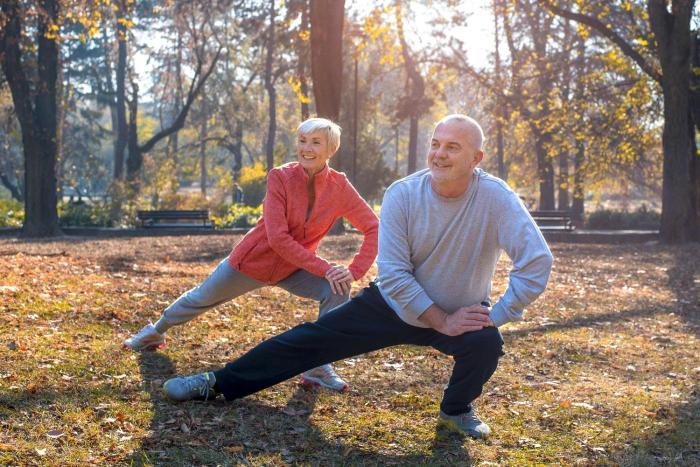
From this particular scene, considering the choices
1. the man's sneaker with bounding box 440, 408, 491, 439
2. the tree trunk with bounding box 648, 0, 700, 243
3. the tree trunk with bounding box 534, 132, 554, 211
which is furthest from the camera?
the tree trunk with bounding box 534, 132, 554, 211

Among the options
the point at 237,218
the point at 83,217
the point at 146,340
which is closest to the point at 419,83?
the point at 237,218

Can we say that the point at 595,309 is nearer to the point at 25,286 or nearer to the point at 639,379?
the point at 639,379

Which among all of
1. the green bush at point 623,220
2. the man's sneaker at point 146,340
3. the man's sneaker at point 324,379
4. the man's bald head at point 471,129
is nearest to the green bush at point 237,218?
the green bush at point 623,220

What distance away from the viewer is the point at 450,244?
473 cm

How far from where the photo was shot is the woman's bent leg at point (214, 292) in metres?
6.07

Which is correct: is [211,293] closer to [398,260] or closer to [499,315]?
[398,260]

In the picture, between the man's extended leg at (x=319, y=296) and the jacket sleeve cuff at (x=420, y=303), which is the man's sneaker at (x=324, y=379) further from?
the jacket sleeve cuff at (x=420, y=303)

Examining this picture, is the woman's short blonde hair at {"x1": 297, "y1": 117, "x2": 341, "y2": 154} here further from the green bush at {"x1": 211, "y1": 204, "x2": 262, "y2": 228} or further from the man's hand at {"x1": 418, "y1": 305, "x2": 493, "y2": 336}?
the green bush at {"x1": 211, "y1": 204, "x2": 262, "y2": 228}

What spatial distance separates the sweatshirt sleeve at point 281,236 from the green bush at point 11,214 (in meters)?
22.5

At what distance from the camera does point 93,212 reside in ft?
90.4

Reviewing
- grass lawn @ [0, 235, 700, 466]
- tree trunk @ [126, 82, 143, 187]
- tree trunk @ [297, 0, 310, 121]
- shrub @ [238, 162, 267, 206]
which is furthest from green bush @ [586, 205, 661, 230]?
grass lawn @ [0, 235, 700, 466]

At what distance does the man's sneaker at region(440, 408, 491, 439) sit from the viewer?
5102mm

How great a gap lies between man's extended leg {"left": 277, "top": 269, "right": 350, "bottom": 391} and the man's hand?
1.16 meters

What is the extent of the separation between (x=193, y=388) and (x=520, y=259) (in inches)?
81.7
